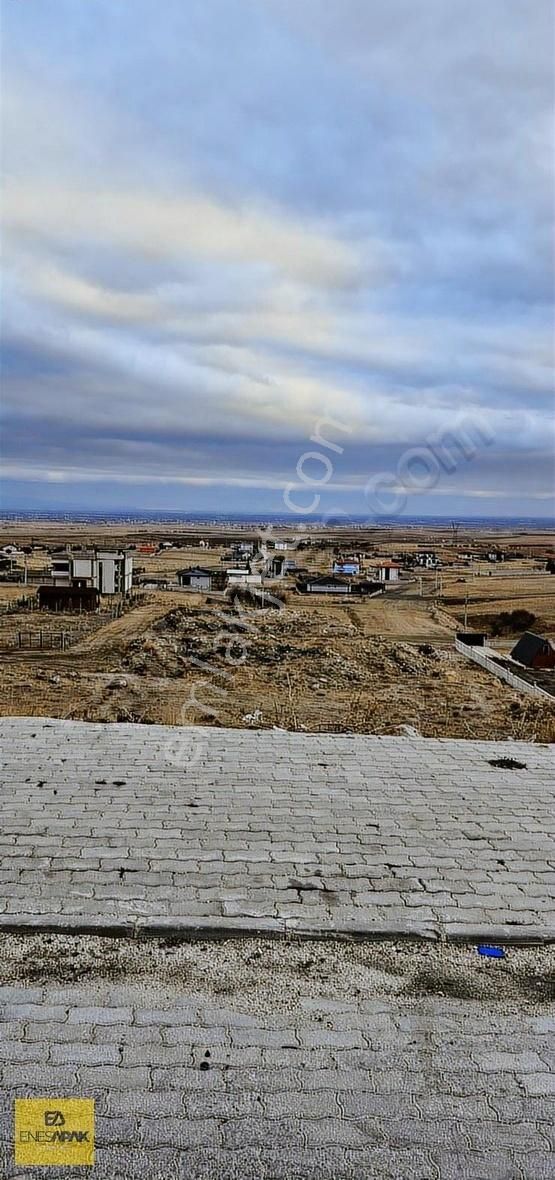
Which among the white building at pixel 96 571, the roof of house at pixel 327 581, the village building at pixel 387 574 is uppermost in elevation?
the white building at pixel 96 571

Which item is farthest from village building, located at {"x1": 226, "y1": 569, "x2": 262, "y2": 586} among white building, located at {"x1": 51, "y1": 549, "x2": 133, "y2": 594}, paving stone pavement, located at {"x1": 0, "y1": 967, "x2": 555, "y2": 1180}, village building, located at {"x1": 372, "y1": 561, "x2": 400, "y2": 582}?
paving stone pavement, located at {"x1": 0, "y1": 967, "x2": 555, "y2": 1180}

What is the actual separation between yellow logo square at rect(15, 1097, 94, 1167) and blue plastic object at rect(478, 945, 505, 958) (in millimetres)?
1731

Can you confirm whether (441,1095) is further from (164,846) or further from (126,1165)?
(164,846)

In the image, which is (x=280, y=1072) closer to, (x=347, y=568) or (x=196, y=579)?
(x=196, y=579)

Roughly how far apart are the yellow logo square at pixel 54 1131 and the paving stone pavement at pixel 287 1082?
0.03m

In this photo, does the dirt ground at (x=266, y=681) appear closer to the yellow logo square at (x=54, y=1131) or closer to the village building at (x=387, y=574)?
the yellow logo square at (x=54, y=1131)

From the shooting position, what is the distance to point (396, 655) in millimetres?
17000

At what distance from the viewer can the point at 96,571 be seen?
33562 millimetres

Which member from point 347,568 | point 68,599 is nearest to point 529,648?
point 68,599

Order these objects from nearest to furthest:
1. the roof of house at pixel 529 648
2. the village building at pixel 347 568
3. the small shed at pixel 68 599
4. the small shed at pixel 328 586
A: the roof of house at pixel 529 648
the small shed at pixel 68 599
the small shed at pixel 328 586
the village building at pixel 347 568

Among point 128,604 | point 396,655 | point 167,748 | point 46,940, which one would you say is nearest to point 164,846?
point 46,940

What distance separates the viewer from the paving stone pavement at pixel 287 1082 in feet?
6.98

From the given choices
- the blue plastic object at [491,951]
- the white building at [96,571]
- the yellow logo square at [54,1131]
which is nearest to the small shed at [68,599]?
the white building at [96,571]

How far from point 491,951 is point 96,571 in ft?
105
